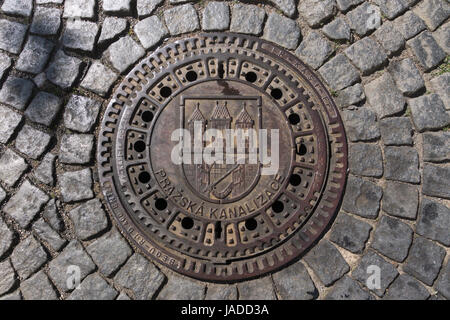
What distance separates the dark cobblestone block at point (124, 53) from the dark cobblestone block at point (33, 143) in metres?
0.77

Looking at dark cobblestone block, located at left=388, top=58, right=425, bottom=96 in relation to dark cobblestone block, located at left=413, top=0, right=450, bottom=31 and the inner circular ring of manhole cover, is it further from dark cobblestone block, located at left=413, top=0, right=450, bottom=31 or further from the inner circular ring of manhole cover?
the inner circular ring of manhole cover

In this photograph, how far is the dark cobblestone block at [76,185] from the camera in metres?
3.16

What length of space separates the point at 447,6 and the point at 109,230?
3200 mm

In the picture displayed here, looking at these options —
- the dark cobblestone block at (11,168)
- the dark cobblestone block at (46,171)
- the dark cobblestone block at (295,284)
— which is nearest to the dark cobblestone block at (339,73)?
the dark cobblestone block at (295,284)

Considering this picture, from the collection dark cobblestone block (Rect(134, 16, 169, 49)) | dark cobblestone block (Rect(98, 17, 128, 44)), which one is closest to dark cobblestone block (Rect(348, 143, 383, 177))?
dark cobblestone block (Rect(134, 16, 169, 49))

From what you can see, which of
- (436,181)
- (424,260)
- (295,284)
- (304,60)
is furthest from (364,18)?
(295,284)

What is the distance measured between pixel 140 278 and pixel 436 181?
7.55 feet

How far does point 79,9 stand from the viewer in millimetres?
3371

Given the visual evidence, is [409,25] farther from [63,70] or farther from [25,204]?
[25,204]

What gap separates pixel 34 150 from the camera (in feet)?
10.6

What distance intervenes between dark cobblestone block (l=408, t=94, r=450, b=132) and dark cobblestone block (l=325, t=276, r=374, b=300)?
1282 mm

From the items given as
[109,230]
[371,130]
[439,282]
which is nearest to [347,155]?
[371,130]

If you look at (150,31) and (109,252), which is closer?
(109,252)

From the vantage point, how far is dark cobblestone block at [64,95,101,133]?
3244 millimetres
